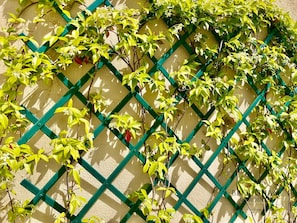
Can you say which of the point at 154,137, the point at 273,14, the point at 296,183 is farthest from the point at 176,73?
the point at 296,183

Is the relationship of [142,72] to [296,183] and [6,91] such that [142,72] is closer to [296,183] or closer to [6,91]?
[6,91]

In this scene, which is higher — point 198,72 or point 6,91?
point 6,91

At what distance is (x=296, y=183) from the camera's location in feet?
9.18

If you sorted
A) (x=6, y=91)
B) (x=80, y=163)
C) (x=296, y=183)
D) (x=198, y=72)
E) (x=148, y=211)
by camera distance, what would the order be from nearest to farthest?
(x=6, y=91), (x=80, y=163), (x=148, y=211), (x=198, y=72), (x=296, y=183)

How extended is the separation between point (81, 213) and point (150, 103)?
76 centimetres

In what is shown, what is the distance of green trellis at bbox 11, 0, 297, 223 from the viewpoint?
1755 millimetres

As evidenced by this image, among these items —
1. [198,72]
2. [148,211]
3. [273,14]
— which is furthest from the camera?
[273,14]

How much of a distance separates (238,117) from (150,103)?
25.0 inches

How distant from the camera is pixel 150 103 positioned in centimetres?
209

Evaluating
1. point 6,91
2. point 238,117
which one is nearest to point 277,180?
point 238,117

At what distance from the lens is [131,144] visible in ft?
6.57

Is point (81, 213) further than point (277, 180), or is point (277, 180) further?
point (277, 180)

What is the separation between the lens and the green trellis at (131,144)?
69.1 inches

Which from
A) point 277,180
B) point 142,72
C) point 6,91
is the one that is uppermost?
point 6,91
